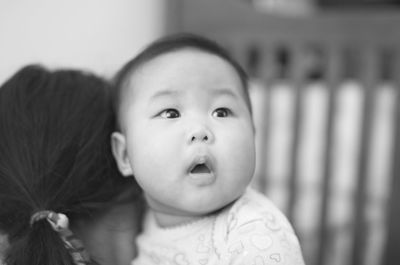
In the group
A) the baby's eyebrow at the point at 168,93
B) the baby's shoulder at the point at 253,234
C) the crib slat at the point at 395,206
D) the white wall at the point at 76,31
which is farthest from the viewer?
the crib slat at the point at 395,206

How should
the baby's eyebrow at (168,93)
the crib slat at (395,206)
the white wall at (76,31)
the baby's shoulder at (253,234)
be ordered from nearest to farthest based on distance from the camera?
the baby's shoulder at (253,234), the baby's eyebrow at (168,93), the white wall at (76,31), the crib slat at (395,206)

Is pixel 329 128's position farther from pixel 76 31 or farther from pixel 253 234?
pixel 253 234

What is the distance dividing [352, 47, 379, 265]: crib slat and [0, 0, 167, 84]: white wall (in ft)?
2.16

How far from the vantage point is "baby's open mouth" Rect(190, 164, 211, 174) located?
0.69 m

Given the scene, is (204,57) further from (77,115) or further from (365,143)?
(365,143)

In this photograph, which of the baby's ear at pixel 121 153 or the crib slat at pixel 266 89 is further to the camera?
the crib slat at pixel 266 89

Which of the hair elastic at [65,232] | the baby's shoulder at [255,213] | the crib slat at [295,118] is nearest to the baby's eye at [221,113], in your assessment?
the baby's shoulder at [255,213]

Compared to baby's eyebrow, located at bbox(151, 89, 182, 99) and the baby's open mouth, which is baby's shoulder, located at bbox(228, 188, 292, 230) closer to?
the baby's open mouth

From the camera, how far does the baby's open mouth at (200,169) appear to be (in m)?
0.69

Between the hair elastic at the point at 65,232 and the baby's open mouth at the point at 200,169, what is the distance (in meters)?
0.18

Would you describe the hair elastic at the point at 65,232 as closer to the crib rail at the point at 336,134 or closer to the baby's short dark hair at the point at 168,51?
the baby's short dark hair at the point at 168,51

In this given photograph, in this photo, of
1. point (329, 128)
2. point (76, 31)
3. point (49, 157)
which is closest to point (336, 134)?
point (329, 128)

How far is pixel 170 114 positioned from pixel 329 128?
0.86 meters

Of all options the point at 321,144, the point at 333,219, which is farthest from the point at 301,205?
the point at 321,144
